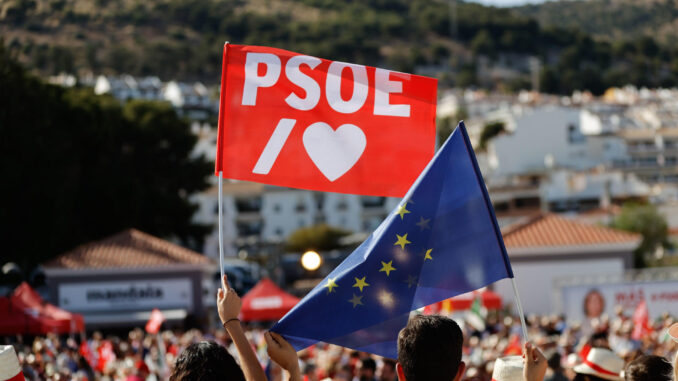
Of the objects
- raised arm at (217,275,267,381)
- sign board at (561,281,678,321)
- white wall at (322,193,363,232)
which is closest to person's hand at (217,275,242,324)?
raised arm at (217,275,267,381)

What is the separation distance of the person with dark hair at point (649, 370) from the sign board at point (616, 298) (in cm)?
2139

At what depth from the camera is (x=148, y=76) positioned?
18850cm

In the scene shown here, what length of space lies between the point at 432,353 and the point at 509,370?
53.5 inches

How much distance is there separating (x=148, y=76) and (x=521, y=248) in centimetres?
15789

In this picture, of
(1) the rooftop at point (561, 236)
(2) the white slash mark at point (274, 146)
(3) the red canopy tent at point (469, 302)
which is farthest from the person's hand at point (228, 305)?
(1) the rooftop at point (561, 236)

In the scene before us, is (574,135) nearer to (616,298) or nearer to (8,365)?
(616,298)

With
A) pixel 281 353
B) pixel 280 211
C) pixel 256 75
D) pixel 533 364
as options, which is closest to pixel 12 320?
pixel 256 75

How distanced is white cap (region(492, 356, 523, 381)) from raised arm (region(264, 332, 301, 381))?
46.8 inches

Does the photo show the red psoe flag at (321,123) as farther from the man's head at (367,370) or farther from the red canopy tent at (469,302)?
the red canopy tent at (469,302)

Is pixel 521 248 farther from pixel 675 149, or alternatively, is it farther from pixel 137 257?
pixel 675 149

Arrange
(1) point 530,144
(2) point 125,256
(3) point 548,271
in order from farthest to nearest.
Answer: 1. (1) point 530,144
2. (3) point 548,271
3. (2) point 125,256

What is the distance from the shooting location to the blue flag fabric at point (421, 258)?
536cm

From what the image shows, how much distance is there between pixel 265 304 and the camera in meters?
26.0

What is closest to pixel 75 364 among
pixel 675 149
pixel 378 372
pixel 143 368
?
pixel 143 368
